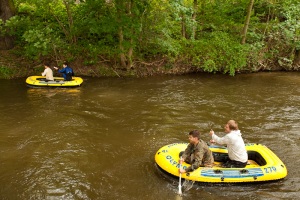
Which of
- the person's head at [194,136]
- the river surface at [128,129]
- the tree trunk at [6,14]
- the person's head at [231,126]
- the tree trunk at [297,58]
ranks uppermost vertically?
the tree trunk at [6,14]

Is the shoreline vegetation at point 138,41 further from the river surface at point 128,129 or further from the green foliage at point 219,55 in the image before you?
the river surface at point 128,129

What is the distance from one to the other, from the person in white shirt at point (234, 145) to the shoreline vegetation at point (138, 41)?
29.0ft

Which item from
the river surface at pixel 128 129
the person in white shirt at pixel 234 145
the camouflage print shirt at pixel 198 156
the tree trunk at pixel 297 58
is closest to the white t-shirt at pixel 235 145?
the person in white shirt at pixel 234 145

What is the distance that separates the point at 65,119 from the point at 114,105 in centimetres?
214

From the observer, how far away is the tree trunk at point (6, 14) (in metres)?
15.9

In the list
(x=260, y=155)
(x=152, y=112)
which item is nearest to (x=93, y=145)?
(x=152, y=112)

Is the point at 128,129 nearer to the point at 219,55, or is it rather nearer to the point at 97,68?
the point at 97,68

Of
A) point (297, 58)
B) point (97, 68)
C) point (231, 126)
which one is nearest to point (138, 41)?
point (97, 68)

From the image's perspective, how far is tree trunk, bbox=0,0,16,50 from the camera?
15.9m

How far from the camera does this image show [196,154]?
6578 mm

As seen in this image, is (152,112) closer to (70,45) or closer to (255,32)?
(70,45)

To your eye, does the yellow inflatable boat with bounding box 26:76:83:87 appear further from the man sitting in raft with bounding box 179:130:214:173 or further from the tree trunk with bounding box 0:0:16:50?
the man sitting in raft with bounding box 179:130:214:173

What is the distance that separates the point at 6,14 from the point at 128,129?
36.7 feet

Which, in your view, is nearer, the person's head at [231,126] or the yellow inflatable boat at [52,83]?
the person's head at [231,126]
